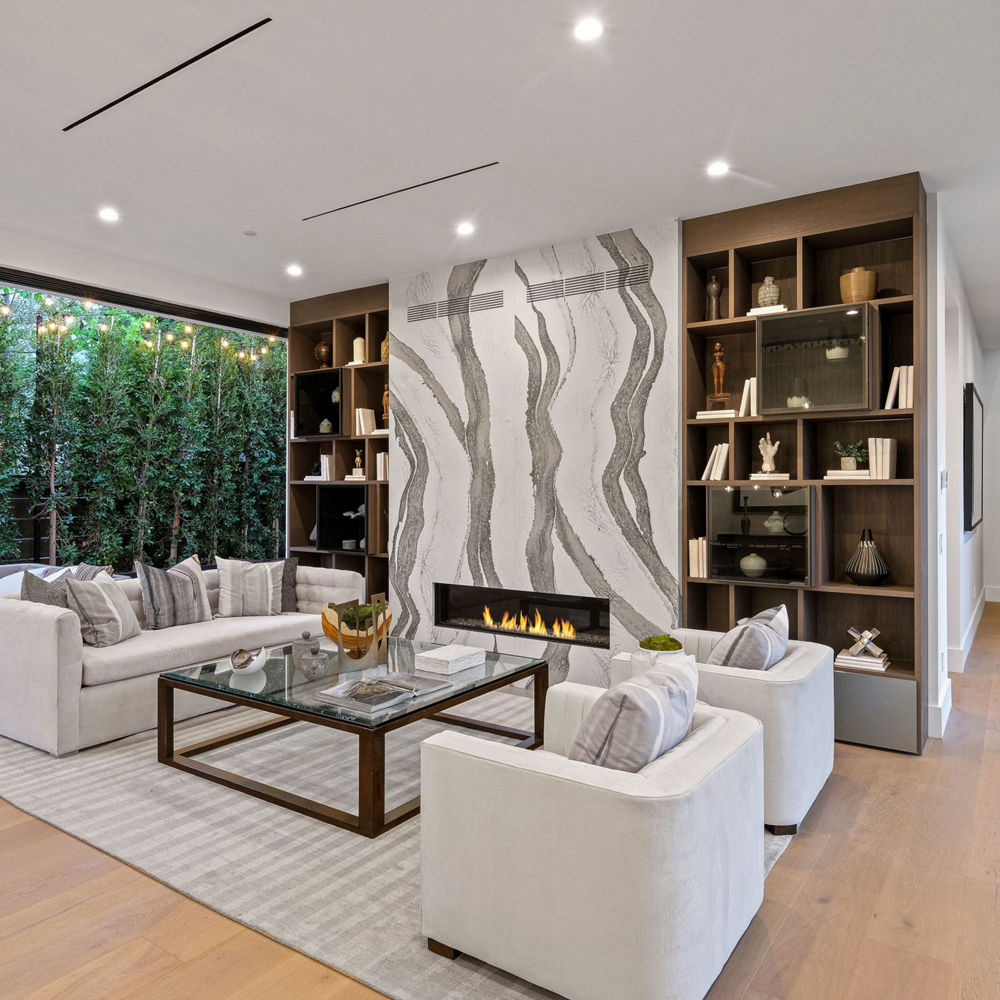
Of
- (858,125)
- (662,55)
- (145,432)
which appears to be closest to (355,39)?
(662,55)

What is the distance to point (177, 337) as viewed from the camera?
672 centimetres

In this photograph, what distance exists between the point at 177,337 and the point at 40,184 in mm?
2987

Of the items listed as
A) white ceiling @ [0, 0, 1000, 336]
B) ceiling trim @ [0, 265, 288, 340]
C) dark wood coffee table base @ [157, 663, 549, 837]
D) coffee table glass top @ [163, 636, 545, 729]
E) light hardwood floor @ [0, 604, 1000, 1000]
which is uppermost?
white ceiling @ [0, 0, 1000, 336]

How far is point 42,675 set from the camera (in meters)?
3.50

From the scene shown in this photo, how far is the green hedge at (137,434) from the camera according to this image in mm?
5805

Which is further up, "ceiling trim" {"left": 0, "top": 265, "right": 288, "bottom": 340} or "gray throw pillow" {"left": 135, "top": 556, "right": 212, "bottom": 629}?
"ceiling trim" {"left": 0, "top": 265, "right": 288, "bottom": 340}

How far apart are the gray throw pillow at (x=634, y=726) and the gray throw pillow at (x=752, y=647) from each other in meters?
1.06

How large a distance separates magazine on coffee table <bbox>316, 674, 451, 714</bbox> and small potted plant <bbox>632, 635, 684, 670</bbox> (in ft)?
2.74

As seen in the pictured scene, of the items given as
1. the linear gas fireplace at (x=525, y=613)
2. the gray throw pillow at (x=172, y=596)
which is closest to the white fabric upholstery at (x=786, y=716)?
the linear gas fireplace at (x=525, y=613)

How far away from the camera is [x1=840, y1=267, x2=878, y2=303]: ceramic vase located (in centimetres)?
381

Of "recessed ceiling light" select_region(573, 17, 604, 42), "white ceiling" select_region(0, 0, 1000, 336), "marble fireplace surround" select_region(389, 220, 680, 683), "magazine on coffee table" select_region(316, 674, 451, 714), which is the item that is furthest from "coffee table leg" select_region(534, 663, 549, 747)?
"recessed ceiling light" select_region(573, 17, 604, 42)

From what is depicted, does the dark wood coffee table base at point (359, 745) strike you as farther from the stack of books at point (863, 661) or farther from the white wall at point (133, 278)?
the white wall at point (133, 278)

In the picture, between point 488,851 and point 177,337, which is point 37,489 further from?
point 488,851

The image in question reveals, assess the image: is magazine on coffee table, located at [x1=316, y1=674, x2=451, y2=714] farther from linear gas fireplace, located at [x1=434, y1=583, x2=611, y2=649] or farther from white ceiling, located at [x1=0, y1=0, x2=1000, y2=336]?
white ceiling, located at [x1=0, y1=0, x2=1000, y2=336]
